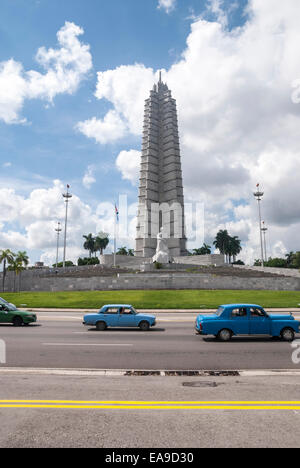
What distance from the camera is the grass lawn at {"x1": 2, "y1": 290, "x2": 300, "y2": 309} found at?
30.3 m

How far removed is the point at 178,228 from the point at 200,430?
93.2 metres

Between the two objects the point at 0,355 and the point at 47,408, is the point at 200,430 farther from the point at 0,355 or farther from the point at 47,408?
the point at 0,355

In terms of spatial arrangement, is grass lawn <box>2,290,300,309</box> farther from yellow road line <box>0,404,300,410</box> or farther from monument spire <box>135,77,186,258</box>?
monument spire <box>135,77,186,258</box>

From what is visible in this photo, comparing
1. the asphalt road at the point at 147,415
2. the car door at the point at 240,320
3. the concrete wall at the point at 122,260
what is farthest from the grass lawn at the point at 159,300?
the concrete wall at the point at 122,260

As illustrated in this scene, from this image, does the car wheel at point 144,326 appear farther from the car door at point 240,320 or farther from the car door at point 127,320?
the car door at point 240,320

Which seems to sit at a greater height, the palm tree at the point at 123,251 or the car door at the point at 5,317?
the palm tree at the point at 123,251

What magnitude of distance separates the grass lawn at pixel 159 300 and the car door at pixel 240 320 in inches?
589

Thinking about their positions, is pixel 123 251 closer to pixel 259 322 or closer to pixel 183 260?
pixel 183 260

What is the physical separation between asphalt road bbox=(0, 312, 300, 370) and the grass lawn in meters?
14.2

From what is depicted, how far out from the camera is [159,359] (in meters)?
10.6

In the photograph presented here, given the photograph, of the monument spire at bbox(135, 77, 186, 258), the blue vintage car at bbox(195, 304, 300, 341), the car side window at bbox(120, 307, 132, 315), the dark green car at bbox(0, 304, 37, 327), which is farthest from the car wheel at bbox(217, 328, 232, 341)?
the monument spire at bbox(135, 77, 186, 258)

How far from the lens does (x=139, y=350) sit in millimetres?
11930

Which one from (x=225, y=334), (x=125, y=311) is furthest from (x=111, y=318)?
(x=225, y=334)

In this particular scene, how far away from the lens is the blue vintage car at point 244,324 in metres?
13.7
